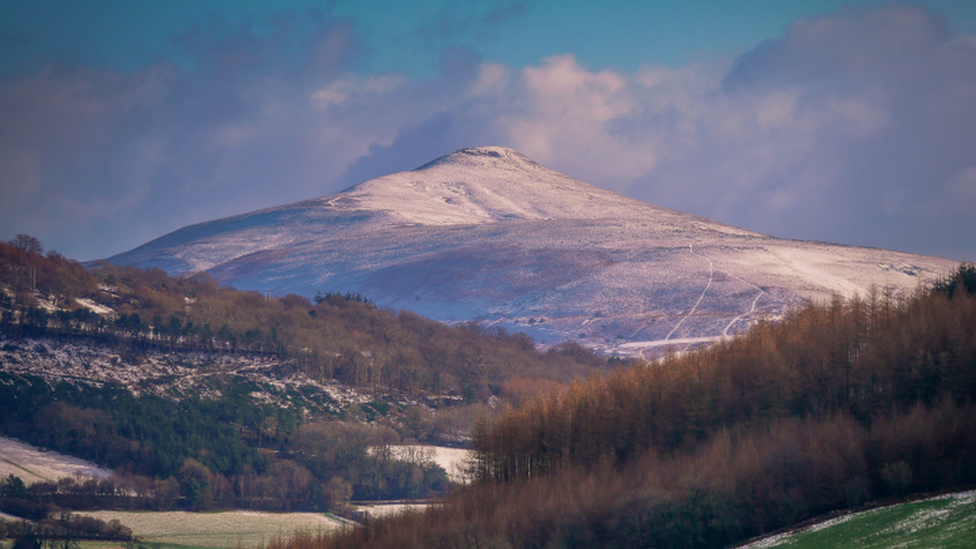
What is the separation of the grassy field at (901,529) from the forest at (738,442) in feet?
22.2

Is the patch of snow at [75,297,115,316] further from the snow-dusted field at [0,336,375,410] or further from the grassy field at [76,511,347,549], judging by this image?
the grassy field at [76,511,347,549]

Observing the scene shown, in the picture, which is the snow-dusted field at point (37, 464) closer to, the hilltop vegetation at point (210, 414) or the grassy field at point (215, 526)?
the hilltop vegetation at point (210, 414)

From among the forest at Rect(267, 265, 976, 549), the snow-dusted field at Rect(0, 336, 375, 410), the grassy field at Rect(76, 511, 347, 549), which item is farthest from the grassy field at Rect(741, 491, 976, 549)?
the snow-dusted field at Rect(0, 336, 375, 410)

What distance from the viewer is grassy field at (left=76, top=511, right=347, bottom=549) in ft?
350

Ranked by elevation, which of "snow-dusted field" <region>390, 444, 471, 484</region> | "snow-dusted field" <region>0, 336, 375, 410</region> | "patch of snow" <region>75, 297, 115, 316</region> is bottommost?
"snow-dusted field" <region>390, 444, 471, 484</region>

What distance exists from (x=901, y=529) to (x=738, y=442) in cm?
3324

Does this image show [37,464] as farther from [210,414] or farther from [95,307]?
[95,307]

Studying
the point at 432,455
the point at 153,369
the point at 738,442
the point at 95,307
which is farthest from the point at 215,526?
the point at 95,307

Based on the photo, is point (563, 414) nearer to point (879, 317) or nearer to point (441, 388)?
point (879, 317)

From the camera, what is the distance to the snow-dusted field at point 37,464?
417 feet

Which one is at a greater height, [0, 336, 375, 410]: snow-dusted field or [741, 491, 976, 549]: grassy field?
[0, 336, 375, 410]: snow-dusted field

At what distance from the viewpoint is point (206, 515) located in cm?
12350

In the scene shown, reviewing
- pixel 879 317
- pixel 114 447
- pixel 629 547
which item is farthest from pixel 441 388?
pixel 629 547

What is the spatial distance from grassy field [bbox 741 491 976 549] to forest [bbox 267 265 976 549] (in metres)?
6.78
